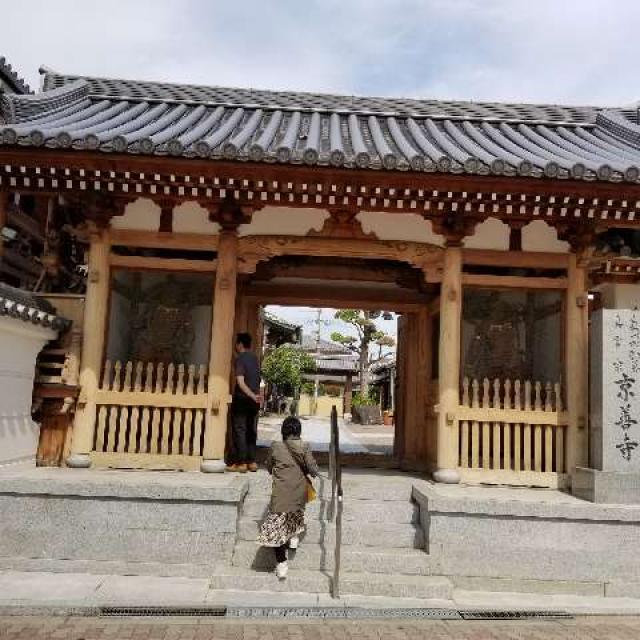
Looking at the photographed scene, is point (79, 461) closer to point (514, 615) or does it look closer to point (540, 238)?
point (514, 615)

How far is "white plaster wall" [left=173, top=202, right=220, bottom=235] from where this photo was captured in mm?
7723

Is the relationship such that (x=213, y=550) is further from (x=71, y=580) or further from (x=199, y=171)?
(x=199, y=171)

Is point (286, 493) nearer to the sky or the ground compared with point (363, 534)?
nearer to the sky

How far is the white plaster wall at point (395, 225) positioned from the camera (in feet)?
25.6

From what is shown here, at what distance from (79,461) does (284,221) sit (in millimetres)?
3776

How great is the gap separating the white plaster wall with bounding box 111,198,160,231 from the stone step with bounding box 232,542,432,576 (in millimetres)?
4059

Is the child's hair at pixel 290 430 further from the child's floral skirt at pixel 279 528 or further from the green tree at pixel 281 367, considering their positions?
the green tree at pixel 281 367

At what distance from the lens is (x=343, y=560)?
19.2 feet

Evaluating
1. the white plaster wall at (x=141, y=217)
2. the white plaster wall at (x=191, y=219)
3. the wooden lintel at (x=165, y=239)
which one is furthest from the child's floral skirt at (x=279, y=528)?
the white plaster wall at (x=141, y=217)

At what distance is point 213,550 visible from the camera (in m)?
5.96

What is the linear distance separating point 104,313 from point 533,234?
5418mm

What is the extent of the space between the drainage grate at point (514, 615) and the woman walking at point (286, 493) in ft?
5.28

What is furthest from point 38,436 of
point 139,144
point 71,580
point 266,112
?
point 266,112

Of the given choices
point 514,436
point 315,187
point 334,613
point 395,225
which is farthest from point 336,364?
point 334,613
